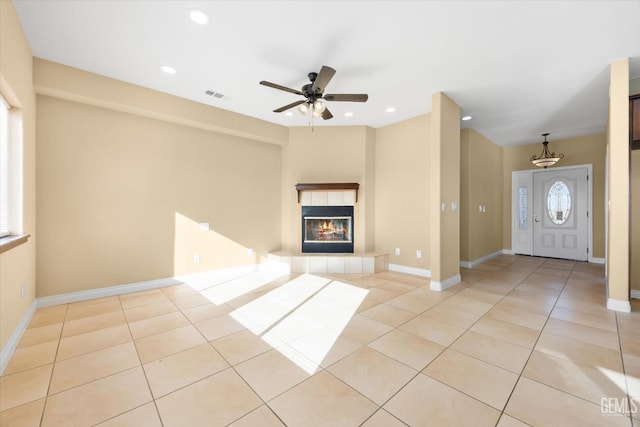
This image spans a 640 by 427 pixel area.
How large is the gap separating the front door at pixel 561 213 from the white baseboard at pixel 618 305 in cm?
379

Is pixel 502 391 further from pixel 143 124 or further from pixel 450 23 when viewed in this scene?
pixel 143 124

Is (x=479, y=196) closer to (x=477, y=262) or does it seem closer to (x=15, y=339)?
(x=477, y=262)

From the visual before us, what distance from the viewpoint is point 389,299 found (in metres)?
3.45

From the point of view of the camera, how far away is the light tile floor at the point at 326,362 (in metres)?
1.55

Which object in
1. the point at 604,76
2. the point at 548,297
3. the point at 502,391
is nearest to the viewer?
the point at 502,391

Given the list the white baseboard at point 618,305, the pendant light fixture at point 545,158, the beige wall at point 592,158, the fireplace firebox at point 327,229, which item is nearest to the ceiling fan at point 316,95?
the fireplace firebox at point 327,229

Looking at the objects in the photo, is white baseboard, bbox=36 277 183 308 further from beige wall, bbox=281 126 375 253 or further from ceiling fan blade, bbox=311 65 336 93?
ceiling fan blade, bbox=311 65 336 93

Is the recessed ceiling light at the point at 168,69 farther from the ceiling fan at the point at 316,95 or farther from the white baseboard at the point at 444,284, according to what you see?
the white baseboard at the point at 444,284

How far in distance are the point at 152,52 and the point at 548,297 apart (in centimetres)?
575

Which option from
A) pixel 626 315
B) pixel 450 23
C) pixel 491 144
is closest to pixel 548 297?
pixel 626 315

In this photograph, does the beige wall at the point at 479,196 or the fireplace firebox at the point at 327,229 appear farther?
the beige wall at the point at 479,196

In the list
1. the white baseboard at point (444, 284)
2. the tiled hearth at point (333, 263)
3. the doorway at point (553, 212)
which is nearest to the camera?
the white baseboard at point (444, 284)

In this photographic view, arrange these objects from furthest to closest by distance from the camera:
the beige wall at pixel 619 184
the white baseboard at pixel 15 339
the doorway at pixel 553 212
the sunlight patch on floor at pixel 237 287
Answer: the doorway at pixel 553 212 < the sunlight patch on floor at pixel 237 287 < the beige wall at pixel 619 184 < the white baseboard at pixel 15 339

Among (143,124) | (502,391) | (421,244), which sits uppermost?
(143,124)
